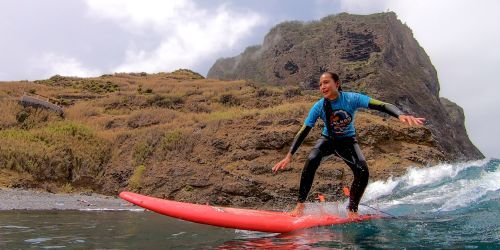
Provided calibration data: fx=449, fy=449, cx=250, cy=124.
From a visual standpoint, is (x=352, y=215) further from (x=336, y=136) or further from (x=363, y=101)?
(x=363, y=101)

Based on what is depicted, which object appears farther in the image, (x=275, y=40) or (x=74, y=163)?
(x=275, y=40)

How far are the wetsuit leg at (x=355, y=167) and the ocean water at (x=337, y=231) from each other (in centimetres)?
40

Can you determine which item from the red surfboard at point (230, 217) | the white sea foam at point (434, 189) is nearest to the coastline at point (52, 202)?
the red surfboard at point (230, 217)

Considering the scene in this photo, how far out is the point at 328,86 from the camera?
6051 millimetres

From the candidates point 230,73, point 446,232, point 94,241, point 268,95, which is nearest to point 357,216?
point 446,232

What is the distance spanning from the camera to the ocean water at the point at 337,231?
184 inches

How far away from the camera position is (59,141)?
55.7 feet

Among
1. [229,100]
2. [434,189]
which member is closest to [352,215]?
[434,189]

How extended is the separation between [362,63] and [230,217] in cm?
4144

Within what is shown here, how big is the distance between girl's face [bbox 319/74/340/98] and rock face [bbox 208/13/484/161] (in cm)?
3347

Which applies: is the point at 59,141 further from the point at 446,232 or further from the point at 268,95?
the point at 446,232

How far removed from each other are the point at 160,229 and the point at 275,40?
56.9 metres

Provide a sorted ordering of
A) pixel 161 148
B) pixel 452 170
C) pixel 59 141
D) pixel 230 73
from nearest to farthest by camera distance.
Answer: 1. pixel 452 170
2. pixel 161 148
3. pixel 59 141
4. pixel 230 73

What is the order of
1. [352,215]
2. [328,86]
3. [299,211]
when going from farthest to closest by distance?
[352,215] < [299,211] < [328,86]
